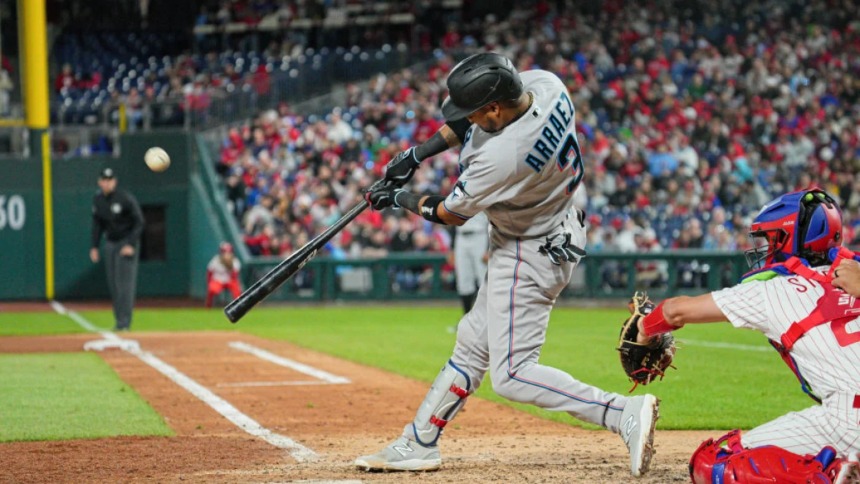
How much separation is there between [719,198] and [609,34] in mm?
6726

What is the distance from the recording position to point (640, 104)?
23.7m

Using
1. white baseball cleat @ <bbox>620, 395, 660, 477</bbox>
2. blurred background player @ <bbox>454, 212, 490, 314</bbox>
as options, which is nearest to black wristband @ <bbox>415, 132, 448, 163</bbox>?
white baseball cleat @ <bbox>620, 395, 660, 477</bbox>

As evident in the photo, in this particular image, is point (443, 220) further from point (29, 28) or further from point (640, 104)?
point (640, 104)

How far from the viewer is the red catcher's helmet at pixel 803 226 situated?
14.1 feet

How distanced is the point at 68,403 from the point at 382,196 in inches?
148

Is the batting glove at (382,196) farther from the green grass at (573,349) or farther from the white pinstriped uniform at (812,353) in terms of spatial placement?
the green grass at (573,349)

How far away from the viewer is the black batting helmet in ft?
15.9

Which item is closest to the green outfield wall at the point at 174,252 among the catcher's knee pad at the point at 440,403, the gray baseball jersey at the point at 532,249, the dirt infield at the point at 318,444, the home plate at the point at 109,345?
the home plate at the point at 109,345

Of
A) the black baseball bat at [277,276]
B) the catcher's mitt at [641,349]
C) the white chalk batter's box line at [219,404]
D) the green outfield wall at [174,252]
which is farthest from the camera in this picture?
the green outfield wall at [174,252]

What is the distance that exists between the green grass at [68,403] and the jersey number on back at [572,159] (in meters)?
3.01

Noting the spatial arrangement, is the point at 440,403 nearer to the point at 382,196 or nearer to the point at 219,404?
the point at 382,196

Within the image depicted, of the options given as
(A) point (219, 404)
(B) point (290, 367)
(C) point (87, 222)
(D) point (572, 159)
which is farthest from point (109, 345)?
(C) point (87, 222)

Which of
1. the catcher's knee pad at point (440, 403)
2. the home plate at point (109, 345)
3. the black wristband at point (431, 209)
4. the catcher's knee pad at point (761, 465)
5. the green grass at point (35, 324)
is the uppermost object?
the black wristband at point (431, 209)

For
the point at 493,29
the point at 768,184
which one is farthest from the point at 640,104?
the point at 493,29
